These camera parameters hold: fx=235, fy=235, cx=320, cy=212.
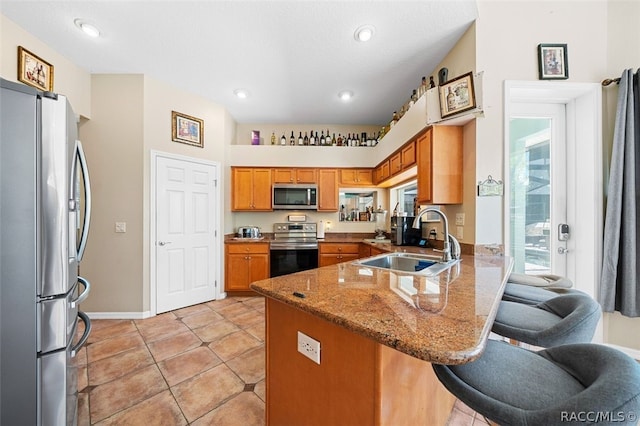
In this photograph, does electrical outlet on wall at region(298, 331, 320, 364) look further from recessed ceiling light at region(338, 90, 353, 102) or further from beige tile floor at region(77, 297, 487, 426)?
recessed ceiling light at region(338, 90, 353, 102)

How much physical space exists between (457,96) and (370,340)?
6.86 feet

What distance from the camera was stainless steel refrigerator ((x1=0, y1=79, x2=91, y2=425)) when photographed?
3.14ft

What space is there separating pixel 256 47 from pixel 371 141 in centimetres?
232

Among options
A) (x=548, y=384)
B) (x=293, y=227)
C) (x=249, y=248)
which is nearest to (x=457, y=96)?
(x=548, y=384)

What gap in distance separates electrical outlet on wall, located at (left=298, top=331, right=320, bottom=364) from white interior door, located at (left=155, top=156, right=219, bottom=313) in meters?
2.74

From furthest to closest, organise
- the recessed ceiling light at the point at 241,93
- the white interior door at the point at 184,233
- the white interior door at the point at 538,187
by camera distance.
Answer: the recessed ceiling light at the point at 241,93 < the white interior door at the point at 184,233 < the white interior door at the point at 538,187

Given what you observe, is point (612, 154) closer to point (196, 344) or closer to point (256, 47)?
point (256, 47)

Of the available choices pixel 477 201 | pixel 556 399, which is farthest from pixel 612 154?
pixel 556 399

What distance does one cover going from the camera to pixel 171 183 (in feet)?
9.94

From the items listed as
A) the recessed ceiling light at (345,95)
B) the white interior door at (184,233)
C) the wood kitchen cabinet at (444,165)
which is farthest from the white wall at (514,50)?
the white interior door at (184,233)

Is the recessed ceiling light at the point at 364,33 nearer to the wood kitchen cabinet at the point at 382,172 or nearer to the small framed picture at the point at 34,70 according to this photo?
the wood kitchen cabinet at the point at 382,172

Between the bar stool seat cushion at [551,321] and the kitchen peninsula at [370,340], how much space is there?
14cm

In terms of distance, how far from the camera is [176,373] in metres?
1.81

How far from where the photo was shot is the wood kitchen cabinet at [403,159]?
100 inches
